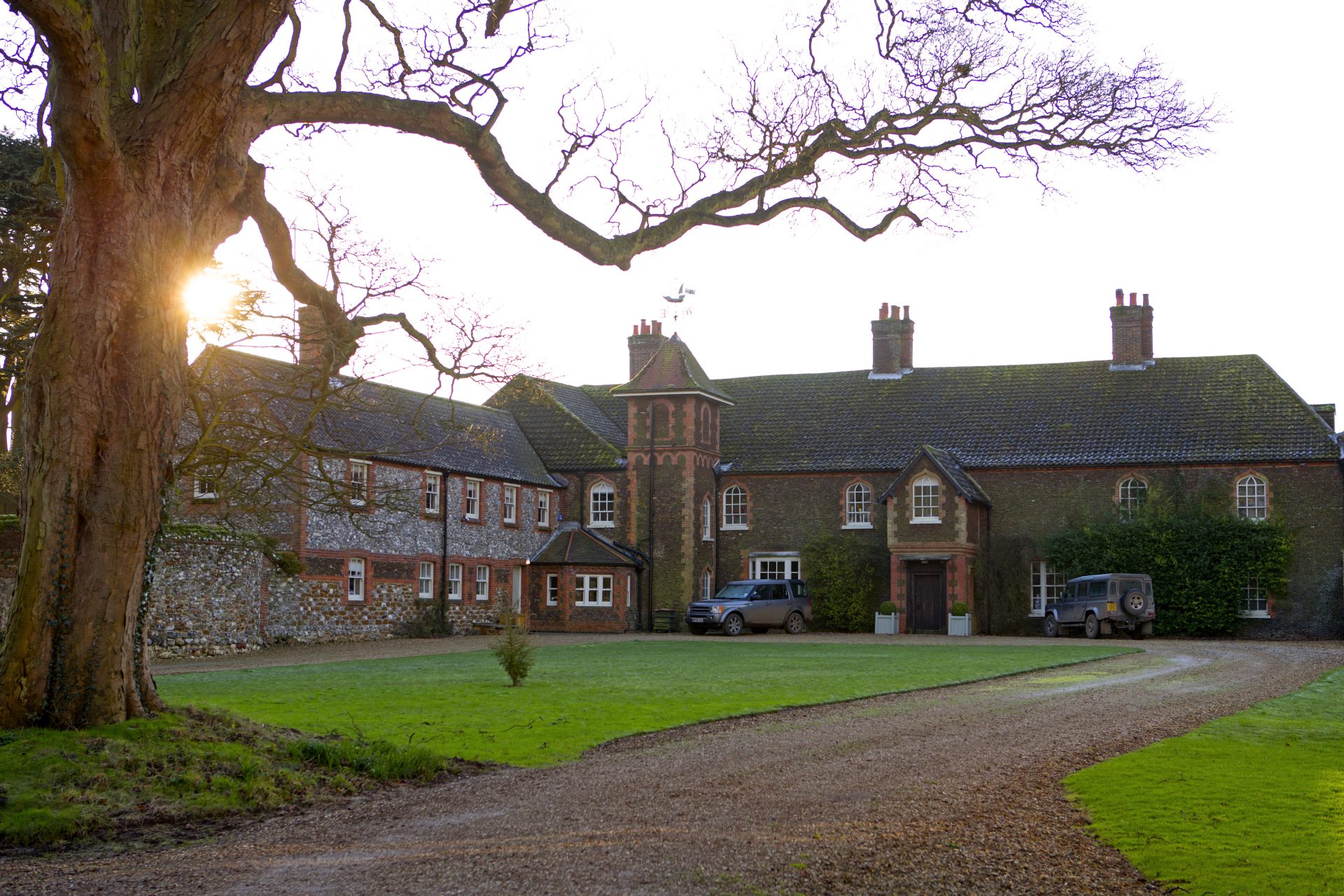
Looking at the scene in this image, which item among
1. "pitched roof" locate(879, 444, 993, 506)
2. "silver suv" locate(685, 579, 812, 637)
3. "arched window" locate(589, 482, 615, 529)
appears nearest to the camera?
"silver suv" locate(685, 579, 812, 637)

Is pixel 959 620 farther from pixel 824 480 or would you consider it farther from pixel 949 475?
pixel 824 480

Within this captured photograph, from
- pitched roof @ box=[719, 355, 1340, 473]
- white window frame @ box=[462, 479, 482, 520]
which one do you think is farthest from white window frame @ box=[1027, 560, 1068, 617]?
white window frame @ box=[462, 479, 482, 520]

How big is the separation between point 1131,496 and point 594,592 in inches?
677

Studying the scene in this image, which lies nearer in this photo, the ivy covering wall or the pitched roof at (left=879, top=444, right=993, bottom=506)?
the pitched roof at (left=879, top=444, right=993, bottom=506)

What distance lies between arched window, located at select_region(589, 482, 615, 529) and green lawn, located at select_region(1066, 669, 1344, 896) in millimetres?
31961

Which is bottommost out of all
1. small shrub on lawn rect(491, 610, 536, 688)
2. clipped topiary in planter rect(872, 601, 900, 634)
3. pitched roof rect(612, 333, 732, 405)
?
clipped topiary in planter rect(872, 601, 900, 634)

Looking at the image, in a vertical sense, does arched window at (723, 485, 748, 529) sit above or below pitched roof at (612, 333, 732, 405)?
below

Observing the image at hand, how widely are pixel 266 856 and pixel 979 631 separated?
35.2 metres

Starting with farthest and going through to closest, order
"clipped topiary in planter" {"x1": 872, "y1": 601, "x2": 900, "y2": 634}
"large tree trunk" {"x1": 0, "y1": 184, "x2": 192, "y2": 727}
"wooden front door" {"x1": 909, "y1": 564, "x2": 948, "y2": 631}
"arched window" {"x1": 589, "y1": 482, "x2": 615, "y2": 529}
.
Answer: "arched window" {"x1": 589, "y1": 482, "x2": 615, "y2": 529}
"wooden front door" {"x1": 909, "y1": 564, "x2": 948, "y2": 631}
"clipped topiary in planter" {"x1": 872, "y1": 601, "x2": 900, "y2": 634}
"large tree trunk" {"x1": 0, "y1": 184, "x2": 192, "y2": 727}

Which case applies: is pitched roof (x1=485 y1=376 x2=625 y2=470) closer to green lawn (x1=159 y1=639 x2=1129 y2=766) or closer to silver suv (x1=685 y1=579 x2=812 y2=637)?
silver suv (x1=685 y1=579 x2=812 y2=637)

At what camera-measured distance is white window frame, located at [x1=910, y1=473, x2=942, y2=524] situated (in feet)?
131

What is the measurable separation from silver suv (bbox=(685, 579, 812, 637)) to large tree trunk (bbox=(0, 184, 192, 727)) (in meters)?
28.9

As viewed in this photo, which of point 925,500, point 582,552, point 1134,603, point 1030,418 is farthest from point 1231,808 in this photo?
point 1030,418

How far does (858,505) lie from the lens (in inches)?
1687
